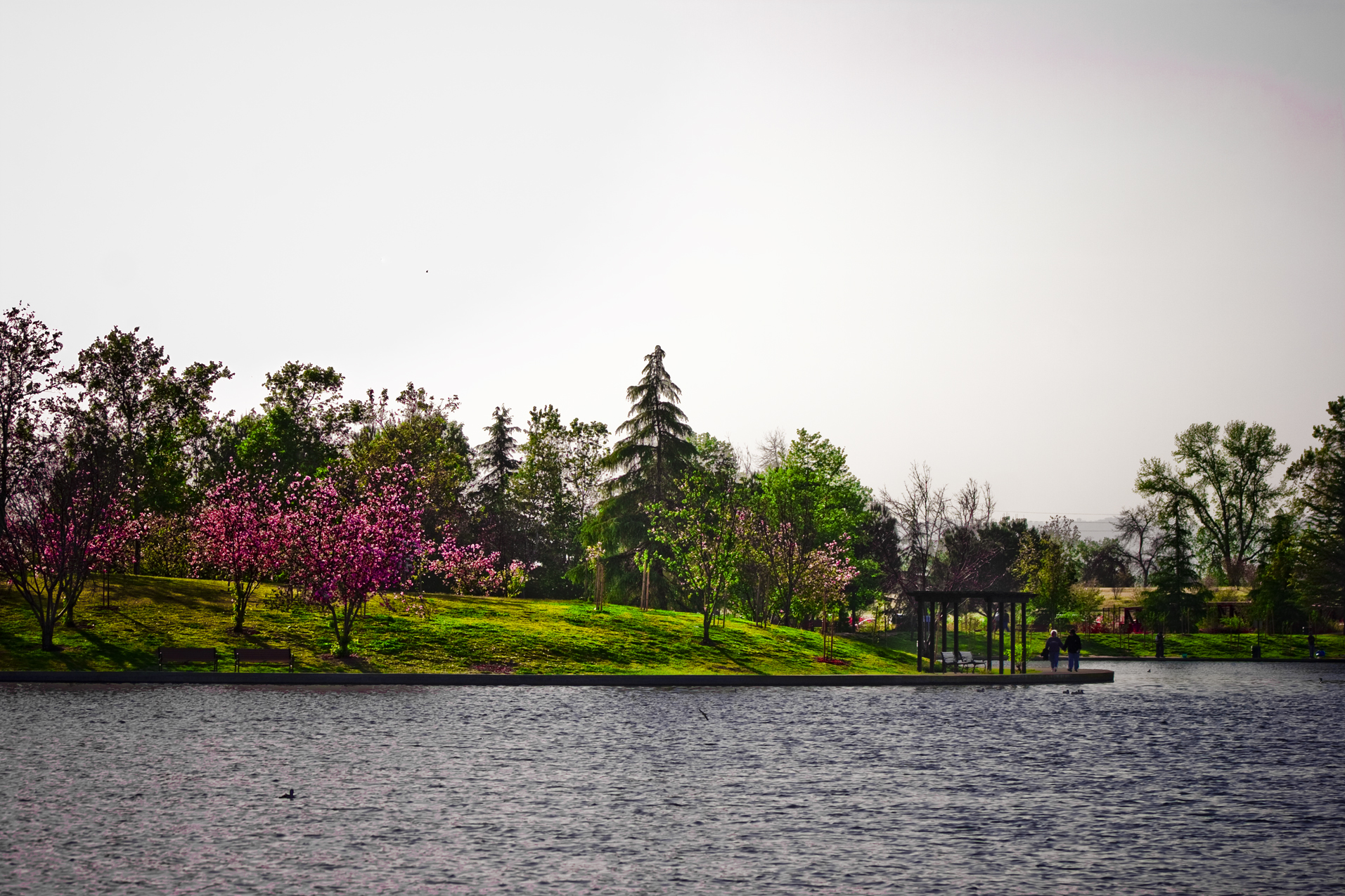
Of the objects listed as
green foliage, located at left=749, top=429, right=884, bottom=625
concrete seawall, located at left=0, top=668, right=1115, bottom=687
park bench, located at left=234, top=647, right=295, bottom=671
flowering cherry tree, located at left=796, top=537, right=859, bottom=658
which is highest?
green foliage, located at left=749, top=429, right=884, bottom=625

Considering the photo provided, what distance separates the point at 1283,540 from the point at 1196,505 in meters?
20.0

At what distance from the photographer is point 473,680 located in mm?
29859

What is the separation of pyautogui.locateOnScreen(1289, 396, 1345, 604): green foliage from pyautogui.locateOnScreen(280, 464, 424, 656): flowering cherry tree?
57.5 metres

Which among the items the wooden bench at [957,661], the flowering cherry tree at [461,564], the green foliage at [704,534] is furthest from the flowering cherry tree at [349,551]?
the wooden bench at [957,661]

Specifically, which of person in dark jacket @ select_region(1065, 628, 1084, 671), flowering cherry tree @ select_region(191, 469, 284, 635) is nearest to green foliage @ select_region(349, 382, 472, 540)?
flowering cherry tree @ select_region(191, 469, 284, 635)

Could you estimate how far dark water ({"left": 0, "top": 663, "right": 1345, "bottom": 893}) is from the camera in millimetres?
8820

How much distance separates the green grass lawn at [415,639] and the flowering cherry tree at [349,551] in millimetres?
1538

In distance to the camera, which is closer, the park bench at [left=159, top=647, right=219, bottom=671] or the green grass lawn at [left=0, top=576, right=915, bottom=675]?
the park bench at [left=159, top=647, right=219, bottom=671]

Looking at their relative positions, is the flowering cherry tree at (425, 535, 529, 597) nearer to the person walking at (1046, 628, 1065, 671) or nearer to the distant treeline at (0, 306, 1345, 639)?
the distant treeline at (0, 306, 1345, 639)

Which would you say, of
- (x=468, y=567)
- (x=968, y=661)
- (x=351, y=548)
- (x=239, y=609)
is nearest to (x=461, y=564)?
(x=468, y=567)

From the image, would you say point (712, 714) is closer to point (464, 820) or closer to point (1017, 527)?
point (464, 820)

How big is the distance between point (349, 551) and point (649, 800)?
25505 millimetres

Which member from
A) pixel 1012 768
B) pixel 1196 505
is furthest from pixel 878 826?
pixel 1196 505

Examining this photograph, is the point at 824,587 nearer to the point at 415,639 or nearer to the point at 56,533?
the point at 415,639
